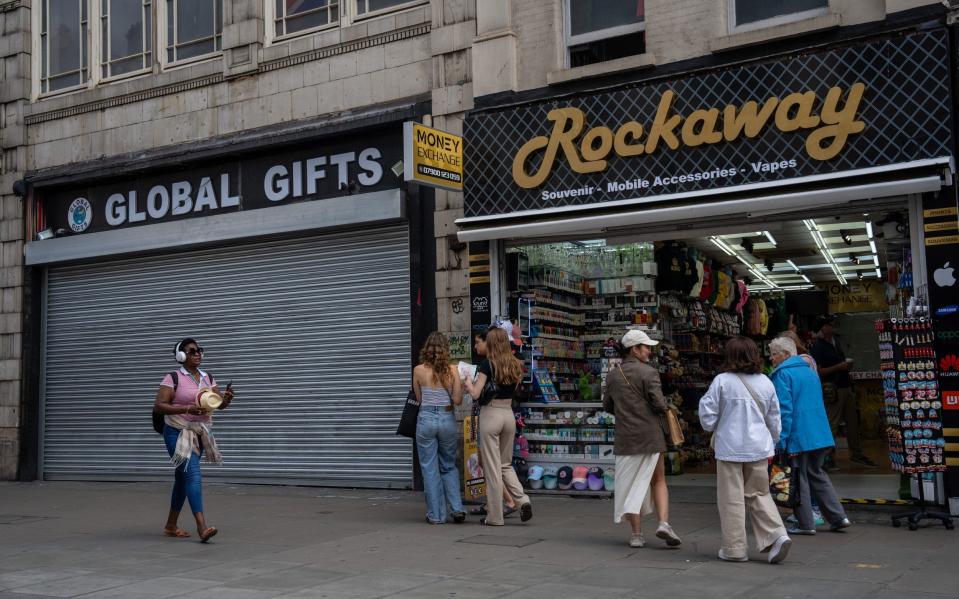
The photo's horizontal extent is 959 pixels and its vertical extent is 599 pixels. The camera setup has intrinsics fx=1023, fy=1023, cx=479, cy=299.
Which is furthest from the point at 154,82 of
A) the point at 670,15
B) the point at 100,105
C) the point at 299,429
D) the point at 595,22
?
the point at 670,15

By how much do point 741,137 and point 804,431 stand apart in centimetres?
343

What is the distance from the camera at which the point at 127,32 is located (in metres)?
16.2

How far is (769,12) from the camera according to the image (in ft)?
36.1

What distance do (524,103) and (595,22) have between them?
1.32 meters

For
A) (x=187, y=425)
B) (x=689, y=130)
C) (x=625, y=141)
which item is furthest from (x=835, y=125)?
Answer: (x=187, y=425)

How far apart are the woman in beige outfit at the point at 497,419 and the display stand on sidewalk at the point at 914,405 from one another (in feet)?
11.2

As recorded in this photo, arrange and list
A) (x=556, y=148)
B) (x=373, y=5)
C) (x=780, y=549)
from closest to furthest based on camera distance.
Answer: (x=780, y=549) < (x=556, y=148) < (x=373, y=5)

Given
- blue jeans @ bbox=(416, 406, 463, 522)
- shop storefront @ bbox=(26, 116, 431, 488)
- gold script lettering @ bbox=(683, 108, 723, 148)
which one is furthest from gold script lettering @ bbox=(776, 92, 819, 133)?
shop storefront @ bbox=(26, 116, 431, 488)

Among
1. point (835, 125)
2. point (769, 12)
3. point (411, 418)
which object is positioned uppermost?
point (769, 12)

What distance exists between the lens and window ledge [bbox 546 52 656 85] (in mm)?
11398

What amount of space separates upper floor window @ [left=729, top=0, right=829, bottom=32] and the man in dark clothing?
4165mm

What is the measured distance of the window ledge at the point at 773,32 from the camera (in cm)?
1028

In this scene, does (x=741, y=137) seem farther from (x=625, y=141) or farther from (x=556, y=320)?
(x=556, y=320)

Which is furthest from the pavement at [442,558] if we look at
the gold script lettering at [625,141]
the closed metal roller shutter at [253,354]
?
the gold script lettering at [625,141]
